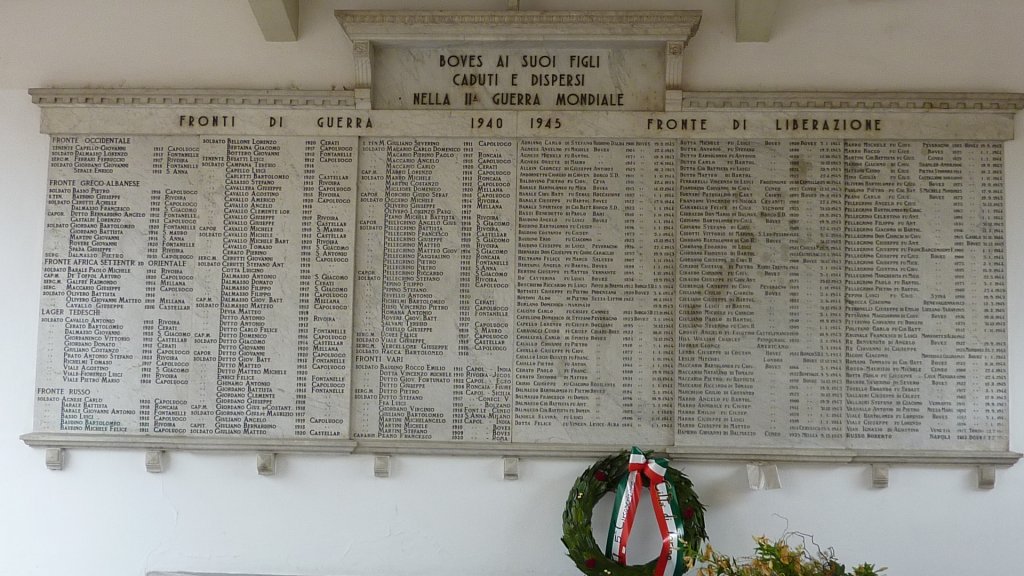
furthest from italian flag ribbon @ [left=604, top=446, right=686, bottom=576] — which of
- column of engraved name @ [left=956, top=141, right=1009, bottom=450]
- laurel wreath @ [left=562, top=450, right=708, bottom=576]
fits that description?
column of engraved name @ [left=956, top=141, right=1009, bottom=450]

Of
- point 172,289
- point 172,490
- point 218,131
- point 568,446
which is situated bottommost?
point 172,490

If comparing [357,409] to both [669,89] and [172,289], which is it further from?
[669,89]

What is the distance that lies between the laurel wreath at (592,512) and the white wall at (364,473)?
183 mm

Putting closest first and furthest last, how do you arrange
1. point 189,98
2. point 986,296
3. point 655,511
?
point 655,511, point 986,296, point 189,98

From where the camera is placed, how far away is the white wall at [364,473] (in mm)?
4008

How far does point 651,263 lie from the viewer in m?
4.09

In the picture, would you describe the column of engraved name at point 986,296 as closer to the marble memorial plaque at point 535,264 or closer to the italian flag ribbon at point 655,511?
the marble memorial plaque at point 535,264

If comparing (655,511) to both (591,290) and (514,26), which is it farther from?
(514,26)

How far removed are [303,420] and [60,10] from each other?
8.75 feet

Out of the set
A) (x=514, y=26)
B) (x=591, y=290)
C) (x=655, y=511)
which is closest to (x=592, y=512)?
(x=655, y=511)

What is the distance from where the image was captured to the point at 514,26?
4113mm

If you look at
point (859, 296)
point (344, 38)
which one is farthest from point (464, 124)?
point (859, 296)

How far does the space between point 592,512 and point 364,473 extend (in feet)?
3.99

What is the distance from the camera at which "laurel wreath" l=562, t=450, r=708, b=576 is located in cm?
370
